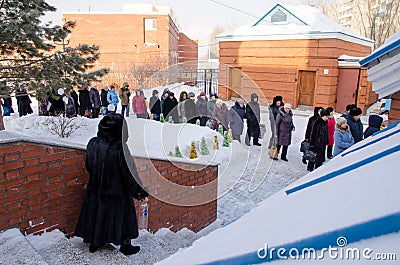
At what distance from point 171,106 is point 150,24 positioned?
27.7m

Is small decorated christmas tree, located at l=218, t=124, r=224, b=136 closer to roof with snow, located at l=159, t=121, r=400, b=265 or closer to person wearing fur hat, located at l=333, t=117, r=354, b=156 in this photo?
person wearing fur hat, located at l=333, t=117, r=354, b=156

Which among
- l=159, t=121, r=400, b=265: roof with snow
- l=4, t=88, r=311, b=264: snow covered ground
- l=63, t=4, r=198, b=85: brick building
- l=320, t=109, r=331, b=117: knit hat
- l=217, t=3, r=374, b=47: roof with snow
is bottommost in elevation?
l=4, t=88, r=311, b=264: snow covered ground

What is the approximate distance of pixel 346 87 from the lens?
13430 millimetres

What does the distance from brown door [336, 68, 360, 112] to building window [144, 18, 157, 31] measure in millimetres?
22212

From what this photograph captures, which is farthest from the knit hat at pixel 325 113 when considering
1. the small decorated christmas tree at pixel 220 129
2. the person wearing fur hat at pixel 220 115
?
the small decorated christmas tree at pixel 220 129

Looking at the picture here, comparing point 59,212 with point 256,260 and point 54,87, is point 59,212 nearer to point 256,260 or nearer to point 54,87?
point 256,260

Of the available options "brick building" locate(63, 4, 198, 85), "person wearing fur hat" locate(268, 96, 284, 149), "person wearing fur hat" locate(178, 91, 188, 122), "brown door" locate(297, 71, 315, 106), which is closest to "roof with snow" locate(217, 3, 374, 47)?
"brown door" locate(297, 71, 315, 106)

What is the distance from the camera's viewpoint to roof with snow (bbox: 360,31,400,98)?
323cm

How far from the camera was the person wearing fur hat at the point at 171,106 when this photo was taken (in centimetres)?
453

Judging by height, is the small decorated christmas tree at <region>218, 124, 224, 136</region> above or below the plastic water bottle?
above

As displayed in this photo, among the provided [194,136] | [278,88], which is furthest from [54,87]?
[278,88]

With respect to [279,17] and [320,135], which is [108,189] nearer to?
[320,135]

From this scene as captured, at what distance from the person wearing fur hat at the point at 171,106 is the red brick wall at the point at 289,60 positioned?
9.72 metres

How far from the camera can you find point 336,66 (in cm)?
1321
